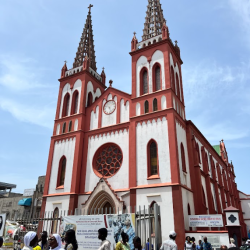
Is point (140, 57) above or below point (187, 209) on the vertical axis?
above

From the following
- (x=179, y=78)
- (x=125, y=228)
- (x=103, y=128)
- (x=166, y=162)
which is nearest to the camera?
(x=125, y=228)

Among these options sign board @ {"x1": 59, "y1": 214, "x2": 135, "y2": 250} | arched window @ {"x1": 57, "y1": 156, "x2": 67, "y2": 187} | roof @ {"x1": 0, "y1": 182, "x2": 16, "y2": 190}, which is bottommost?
sign board @ {"x1": 59, "y1": 214, "x2": 135, "y2": 250}

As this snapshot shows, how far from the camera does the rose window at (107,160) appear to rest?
18906 millimetres

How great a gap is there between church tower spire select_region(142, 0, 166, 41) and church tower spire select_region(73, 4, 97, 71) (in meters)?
7.35

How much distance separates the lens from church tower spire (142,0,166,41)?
23.1 meters

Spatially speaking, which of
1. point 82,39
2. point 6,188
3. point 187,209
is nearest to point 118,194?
point 187,209

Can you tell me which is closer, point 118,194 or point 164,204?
point 164,204

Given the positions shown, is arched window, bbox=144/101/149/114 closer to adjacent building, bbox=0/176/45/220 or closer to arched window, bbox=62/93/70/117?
arched window, bbox=62/93/70/117

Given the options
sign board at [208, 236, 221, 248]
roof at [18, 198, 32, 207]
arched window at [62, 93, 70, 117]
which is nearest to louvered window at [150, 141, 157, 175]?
sign board at [208, 236, 221, 248]

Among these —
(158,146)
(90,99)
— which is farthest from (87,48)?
(158,146)

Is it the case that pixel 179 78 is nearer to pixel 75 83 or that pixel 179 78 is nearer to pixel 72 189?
pixel 75 83

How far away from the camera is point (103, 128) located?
2048cm

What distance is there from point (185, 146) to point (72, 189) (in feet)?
32.2

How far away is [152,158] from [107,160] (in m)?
4.27
